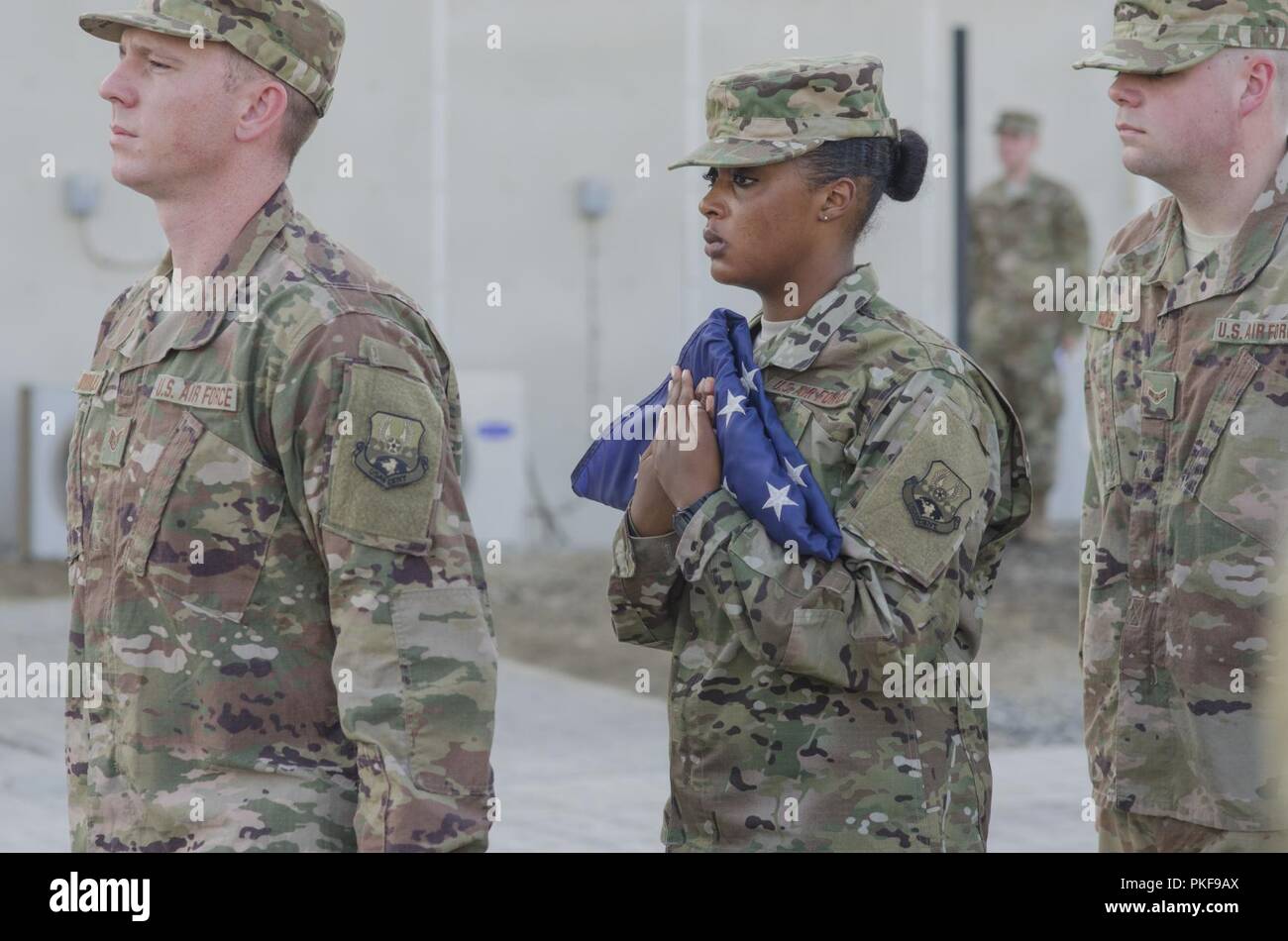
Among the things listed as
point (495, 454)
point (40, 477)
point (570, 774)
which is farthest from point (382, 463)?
point (495, 454)

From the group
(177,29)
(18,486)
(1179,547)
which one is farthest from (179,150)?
(18,486)

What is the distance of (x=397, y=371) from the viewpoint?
2.78 m

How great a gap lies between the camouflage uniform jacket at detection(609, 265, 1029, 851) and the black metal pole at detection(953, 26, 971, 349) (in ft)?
27.8

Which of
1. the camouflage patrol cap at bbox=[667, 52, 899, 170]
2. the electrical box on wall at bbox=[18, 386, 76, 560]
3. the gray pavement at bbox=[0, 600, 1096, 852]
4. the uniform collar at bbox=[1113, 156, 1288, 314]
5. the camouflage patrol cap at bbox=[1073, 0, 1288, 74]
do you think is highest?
the camouflage patrol cap at bbox=[1073, 0, 1288, 74]

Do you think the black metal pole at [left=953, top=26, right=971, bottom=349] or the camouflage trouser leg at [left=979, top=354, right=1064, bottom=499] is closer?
the black metal pole at [left=953, top=26, right=971, bottom=349]

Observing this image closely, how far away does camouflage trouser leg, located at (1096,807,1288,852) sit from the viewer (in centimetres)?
353

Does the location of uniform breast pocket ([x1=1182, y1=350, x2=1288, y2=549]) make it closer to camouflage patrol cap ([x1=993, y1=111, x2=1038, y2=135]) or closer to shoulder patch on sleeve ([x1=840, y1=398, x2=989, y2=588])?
shoulder patch on sleeve ([x1=840, y1=398, x2=989, y2=588])

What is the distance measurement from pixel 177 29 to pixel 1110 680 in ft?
6.75

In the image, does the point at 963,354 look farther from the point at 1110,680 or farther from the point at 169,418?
the point at 169,418

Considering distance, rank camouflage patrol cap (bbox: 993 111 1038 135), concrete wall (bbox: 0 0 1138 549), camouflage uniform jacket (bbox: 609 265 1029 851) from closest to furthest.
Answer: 1. camouflage uniform jacket (bbox: 609 265 1029 851)
2. concrete wall (bbox: 0 0 1138 549)
3. camouflage patrol cap (bbox: 993 111 1038 135)

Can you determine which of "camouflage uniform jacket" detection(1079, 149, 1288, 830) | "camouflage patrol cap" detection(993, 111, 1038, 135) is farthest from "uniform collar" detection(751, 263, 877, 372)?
"camouflage patrol cap" detection(993, 111, 1038, 135)

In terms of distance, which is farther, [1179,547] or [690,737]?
[1179,547]

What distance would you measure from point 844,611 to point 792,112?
83 cm

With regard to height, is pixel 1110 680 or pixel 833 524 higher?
pixel 833 524
